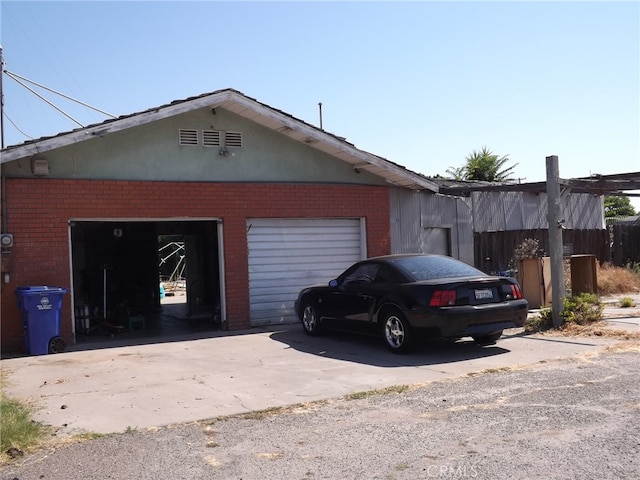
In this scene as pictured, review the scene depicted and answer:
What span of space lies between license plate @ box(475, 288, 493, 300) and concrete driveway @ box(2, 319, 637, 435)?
800 millimetres

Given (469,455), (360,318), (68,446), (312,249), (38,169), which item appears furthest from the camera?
(312,249)

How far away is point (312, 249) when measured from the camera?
13.4 metres

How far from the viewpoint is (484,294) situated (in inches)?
351

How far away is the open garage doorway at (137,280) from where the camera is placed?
13430 mm

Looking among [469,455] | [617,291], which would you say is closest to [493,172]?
[617,291]

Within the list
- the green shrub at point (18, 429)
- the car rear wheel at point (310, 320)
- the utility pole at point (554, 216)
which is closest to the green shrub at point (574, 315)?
the utility pole at point (554, 216)

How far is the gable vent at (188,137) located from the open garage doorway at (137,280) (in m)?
1.68

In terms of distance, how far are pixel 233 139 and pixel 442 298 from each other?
19.2ft

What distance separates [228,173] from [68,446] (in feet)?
25.7

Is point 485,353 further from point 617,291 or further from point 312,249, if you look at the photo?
point 617,291

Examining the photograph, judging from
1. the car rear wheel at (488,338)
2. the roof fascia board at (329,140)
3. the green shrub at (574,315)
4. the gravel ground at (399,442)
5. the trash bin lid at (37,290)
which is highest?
the roof fascia board at (329,140)

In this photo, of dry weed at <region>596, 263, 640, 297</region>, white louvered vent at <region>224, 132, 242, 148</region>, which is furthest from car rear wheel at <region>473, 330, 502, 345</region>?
dry weed at <region>596, 263, 640, 297</region>

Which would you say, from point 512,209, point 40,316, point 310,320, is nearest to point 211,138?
point 310,320

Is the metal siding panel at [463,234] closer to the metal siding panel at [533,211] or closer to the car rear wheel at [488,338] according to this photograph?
the metal siding panel at [533,211]
